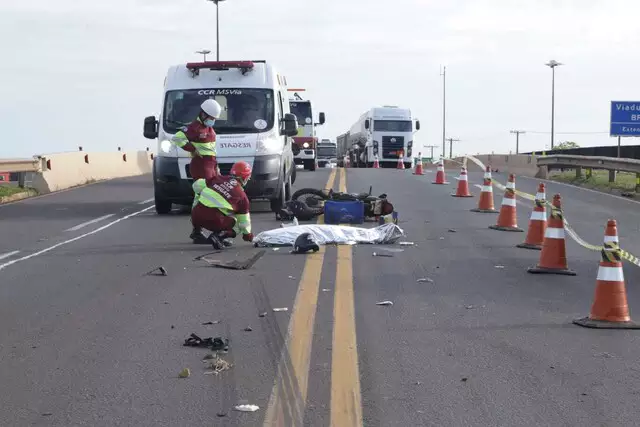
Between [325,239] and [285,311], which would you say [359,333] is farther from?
[325,239]

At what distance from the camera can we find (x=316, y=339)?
21.7 feet

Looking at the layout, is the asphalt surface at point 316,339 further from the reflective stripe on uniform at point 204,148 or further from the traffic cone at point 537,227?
the reflective stripe on uniform at point 204,148

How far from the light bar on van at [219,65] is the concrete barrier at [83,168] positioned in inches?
340

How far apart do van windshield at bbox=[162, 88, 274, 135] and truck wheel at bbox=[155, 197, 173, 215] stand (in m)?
1.29

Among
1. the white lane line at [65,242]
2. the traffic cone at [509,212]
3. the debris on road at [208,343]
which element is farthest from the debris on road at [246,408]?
the traffic cone at [509,212]

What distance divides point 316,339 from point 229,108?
11435 millimetres

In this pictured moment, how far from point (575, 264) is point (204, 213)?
4740mm

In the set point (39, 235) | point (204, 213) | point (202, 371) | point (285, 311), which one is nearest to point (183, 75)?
point (39, 235)

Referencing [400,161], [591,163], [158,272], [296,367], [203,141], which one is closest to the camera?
[296,367]

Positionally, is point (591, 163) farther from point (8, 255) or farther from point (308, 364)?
point (308, 364)

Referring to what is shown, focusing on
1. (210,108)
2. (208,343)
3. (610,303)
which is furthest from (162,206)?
(610,303)

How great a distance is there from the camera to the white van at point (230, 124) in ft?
55.6

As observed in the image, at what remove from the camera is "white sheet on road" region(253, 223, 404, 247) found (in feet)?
40.6

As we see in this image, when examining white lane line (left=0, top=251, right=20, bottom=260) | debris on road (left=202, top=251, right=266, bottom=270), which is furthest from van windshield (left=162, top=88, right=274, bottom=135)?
debris on road (left=202, top=251, right=266, bottom=270)
